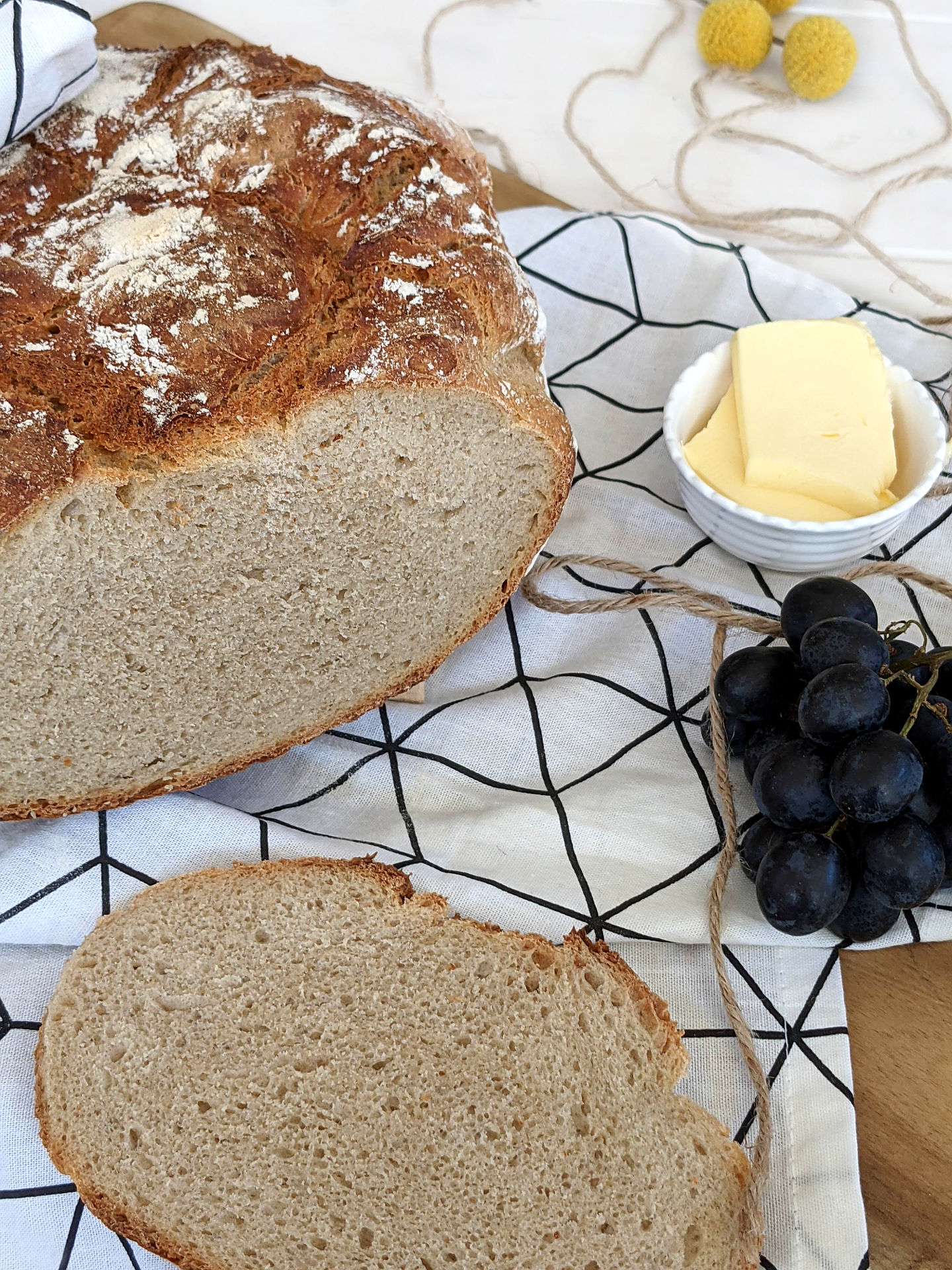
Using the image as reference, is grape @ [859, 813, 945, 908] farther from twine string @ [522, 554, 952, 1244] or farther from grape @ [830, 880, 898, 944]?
twine string @ [522, 554, 952, 1244]

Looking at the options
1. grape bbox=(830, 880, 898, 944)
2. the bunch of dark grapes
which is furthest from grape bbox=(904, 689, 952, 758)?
grape bbox=(830, 880, 898, 944)

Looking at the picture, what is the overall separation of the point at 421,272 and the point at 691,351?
1006mm

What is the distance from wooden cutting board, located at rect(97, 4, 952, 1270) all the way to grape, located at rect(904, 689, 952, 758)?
388 mm

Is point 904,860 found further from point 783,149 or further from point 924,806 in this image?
point 783,149

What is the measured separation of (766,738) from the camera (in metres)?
1.91

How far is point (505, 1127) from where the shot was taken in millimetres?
1658

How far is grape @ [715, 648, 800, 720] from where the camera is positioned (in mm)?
1866

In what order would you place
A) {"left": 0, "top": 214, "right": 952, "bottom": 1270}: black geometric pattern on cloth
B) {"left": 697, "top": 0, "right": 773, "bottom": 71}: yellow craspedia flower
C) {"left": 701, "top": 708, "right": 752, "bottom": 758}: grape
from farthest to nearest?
{"left": 697, "top": 0, "right": 773, "bottom": 71}: yellow craspedia flower
{"left": 701, "top": 708, "right": 752, "bottom": 758}: grape
{"left": 0, "top": 214, "right": 952, "bottom": 1270}: black geometric pattern on cloth

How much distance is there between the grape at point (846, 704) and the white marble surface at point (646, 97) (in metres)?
1.66

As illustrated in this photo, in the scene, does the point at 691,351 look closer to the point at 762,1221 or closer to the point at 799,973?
the point at 799,973

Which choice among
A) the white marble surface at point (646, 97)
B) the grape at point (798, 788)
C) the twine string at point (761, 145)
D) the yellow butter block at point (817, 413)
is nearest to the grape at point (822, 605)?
the grape at point (798, 788)

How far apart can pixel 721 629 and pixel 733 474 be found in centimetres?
36

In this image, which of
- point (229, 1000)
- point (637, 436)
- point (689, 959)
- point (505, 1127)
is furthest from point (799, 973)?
point (637, 436)

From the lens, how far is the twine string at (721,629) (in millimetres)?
1667
